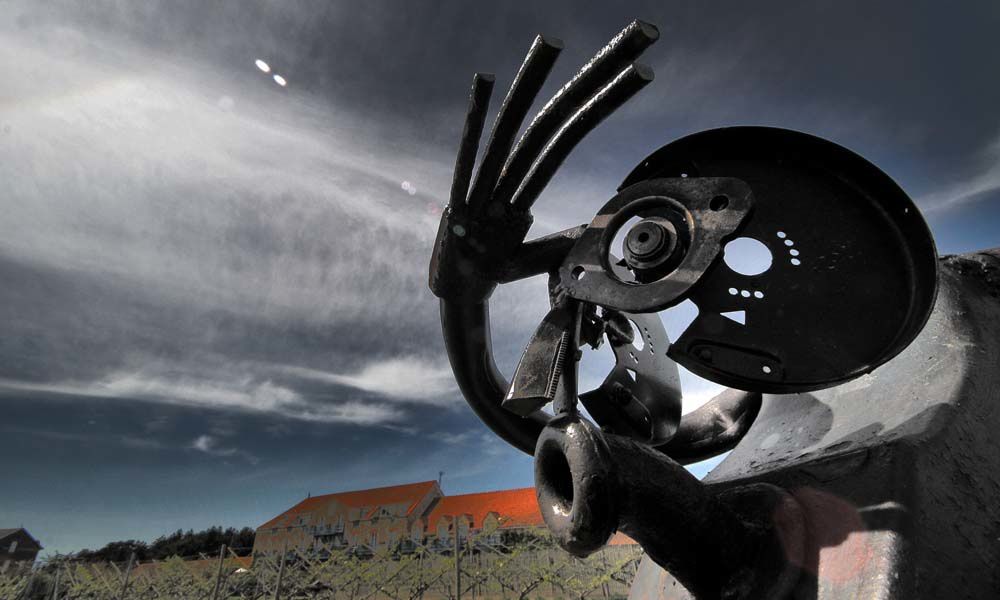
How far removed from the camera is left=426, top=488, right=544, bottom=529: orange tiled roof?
4388cm

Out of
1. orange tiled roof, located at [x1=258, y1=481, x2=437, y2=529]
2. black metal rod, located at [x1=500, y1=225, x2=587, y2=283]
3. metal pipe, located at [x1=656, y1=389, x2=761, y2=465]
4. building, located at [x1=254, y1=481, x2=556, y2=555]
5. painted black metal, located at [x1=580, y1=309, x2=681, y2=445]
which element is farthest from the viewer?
orange tiled roof, located at [x1=258, y1=481, x2=437, y2=529]

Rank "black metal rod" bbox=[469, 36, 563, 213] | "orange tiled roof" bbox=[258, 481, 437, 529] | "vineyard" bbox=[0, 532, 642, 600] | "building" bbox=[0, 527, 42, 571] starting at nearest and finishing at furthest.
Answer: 1. "black metal rod" bbox=[469, 36, 563, 213]
2. "vineyard" bbox=[0, 532, 642, 600]
3. "building" bbox=[0, 527, 42, 571]
4. "orange tiled roof" bbox=[258, 481, 437, 529]

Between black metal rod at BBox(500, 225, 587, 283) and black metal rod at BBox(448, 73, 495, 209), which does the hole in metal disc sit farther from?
black metal rod at BBox(448, 73, 495, 209)

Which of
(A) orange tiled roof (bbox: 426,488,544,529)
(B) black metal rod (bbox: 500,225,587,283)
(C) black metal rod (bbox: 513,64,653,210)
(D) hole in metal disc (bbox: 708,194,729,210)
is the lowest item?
(D) hole in metal disc (bbox: 708,194,729,210)

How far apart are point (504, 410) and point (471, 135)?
1.07 metres

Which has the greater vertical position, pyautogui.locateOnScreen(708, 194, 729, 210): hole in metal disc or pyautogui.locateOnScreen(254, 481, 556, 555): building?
pyautogui.locateOnScreen(254, 481, 556, 555): building

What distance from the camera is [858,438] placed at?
1.47 m

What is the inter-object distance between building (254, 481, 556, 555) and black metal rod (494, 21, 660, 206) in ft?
146

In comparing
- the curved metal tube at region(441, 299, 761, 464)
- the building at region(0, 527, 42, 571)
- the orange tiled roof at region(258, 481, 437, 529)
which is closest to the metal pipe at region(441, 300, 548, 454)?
the curved metal tube at region(441, 299, 761, 464)

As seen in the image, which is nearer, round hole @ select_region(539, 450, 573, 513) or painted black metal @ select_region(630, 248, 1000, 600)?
painted black metal @ select_region(630, 248, 1000, 600)

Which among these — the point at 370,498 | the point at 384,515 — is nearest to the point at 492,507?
the point at 384,515

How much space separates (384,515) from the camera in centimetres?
4928

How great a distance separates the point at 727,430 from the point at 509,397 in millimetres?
1257

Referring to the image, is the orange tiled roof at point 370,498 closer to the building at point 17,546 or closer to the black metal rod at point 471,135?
the building at point 17,546
